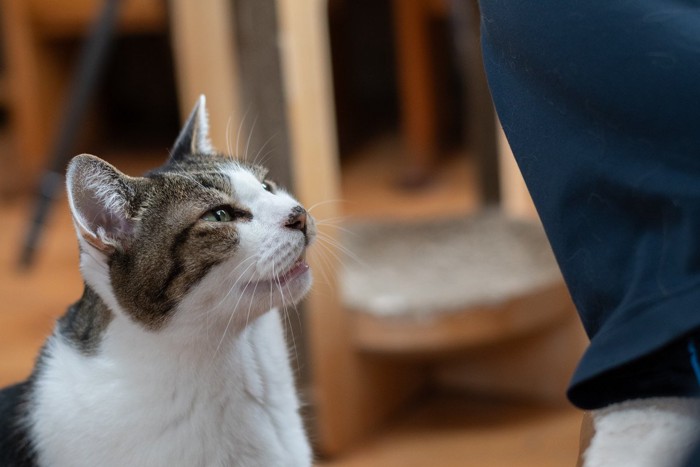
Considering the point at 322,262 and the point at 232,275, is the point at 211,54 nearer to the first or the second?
the point at 322,262

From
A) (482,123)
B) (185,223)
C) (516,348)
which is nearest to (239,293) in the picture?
(185,223)

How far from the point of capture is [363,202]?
97.2 inches

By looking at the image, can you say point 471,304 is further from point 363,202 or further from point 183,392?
point 363,202

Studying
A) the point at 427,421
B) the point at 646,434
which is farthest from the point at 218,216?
the point at 427,421

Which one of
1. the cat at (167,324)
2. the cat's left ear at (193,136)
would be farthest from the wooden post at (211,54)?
the cat at (167,324)

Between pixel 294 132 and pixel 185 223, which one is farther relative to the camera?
pixel 294 132

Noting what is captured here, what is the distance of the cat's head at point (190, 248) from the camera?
718 millimetres

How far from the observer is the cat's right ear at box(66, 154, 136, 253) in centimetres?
68

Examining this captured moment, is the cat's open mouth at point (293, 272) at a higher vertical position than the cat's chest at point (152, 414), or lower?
higher

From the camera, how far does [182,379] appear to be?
0.75 metres

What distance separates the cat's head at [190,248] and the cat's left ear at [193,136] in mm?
95

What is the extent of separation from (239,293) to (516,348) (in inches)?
39.7

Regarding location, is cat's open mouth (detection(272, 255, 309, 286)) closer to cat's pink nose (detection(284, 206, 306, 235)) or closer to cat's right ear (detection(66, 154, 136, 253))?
cat's pink nose (detection(284, 206, 306, 235))

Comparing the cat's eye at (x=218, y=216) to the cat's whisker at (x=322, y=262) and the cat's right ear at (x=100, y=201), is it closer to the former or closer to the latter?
the cat's right ear at (x=100, y=201)
